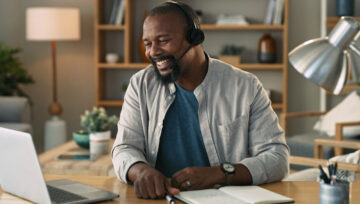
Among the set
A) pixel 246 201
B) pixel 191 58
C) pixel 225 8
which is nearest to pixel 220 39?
pixel 225 8

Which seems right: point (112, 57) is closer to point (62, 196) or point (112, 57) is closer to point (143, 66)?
point (143, 66)

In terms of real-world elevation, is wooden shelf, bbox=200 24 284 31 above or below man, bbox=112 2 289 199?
above

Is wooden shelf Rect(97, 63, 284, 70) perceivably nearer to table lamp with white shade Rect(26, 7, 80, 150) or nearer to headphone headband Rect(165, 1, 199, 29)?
table lamp with white shade Rect(26, 7, 80, 150)

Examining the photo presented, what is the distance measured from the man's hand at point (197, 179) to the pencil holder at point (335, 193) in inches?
14.6

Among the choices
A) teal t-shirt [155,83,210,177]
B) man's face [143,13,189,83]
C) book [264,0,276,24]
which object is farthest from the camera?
book [264,0,276,24]

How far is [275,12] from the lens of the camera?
4.89 metres

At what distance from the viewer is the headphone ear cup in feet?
5.89

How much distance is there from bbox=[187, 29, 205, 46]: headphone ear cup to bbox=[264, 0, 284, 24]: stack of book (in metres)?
3.21

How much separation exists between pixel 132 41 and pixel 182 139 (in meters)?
3.48

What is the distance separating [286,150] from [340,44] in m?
0.60

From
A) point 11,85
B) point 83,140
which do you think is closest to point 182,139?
point 83,140

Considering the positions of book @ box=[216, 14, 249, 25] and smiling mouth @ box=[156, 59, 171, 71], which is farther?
book @ box=[216, 14, 249, 25]

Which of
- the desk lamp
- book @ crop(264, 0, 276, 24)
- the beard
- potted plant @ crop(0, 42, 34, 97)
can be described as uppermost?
book @ crop(264, 0, 276, 24)

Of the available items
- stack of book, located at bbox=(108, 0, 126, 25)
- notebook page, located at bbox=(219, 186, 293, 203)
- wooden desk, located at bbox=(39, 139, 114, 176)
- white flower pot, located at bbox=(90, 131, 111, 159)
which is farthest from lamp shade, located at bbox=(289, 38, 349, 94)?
stack of book, located at bbox=(108, 0, 126, 25)
